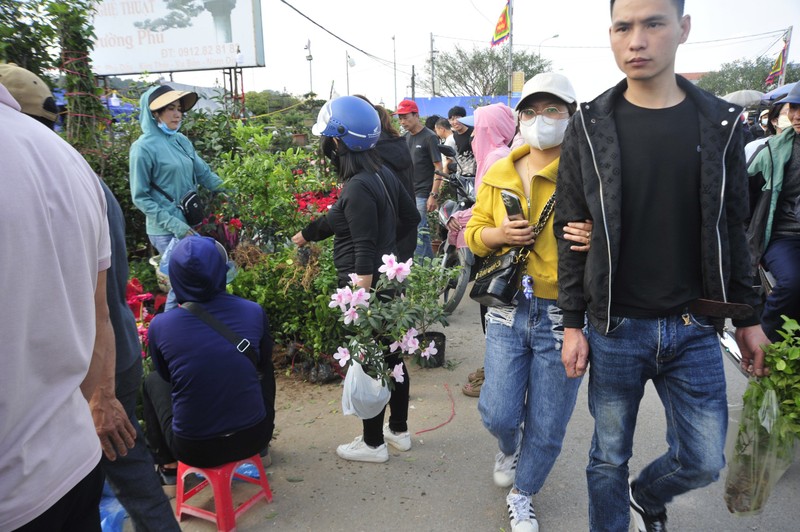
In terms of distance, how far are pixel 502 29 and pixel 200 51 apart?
10.7 m

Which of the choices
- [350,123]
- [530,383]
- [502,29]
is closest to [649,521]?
[530,383]

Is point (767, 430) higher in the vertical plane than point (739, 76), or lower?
lower

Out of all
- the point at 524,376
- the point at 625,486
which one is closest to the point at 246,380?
the point at 524,376

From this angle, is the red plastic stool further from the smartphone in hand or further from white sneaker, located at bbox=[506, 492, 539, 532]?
the smartphone in hand

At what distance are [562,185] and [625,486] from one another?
1.16m

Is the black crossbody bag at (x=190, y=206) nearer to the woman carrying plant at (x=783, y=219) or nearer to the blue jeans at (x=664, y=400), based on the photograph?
the blue jeans at (x=664, y=400)

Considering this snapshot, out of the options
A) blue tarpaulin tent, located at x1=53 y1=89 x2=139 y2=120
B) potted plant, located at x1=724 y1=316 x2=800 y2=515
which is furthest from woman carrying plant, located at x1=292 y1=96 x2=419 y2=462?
blue tarpaulin tent, located at x1=53 y1=89 x2=139 y2=120

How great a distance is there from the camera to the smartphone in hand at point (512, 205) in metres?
2.35

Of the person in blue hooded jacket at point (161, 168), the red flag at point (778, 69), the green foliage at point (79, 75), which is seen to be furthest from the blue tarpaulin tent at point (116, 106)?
the red flag at point (778, 69)

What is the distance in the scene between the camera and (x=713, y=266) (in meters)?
1.89

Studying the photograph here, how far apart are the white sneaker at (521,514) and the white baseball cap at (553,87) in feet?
5.72

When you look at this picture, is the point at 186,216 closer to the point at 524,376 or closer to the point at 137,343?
the point at 137,343

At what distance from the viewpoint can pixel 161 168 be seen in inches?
170

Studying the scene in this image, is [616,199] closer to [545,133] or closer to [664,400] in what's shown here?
[545,133]
